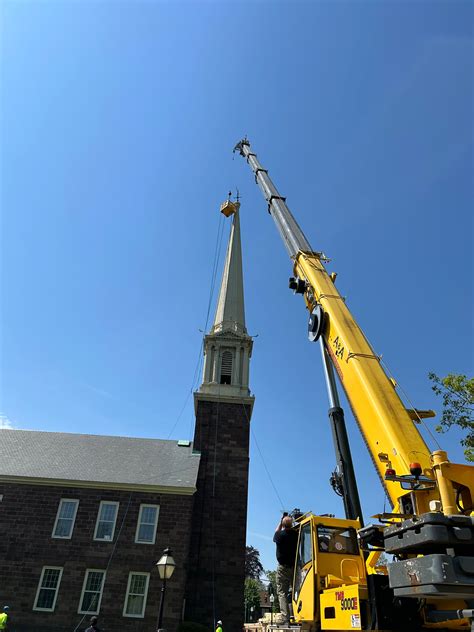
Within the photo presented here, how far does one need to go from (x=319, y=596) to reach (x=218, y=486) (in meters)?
22.8

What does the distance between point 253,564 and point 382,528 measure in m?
80.5

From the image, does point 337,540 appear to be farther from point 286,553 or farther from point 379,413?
point 379,413

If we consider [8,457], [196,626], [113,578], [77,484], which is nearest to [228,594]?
[196,626]

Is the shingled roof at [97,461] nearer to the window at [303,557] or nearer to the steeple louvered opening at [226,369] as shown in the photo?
the steeple louvered opening at [226,369]

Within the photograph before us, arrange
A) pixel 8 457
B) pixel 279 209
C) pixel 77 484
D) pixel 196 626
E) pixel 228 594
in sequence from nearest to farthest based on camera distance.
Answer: pixel 279 209 < pixel 196 626 < pixel 228 594 < pixel 77 484 < pixel 8 457

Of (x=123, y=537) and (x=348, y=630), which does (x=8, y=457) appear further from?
(x=348, y=630)

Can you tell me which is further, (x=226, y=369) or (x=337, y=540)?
(x=226, y=369)

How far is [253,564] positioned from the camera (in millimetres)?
76562

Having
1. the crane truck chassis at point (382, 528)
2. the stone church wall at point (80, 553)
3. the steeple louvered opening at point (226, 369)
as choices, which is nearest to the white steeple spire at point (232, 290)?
the steeple louvered opening at point (226, 369)

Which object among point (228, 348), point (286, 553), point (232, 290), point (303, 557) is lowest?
point (303, 557)

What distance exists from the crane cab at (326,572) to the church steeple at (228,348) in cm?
2404

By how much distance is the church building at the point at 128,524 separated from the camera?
24094 millimetres

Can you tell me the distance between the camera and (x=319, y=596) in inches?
285

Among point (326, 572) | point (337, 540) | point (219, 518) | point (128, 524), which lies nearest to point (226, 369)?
point (219, 518)
